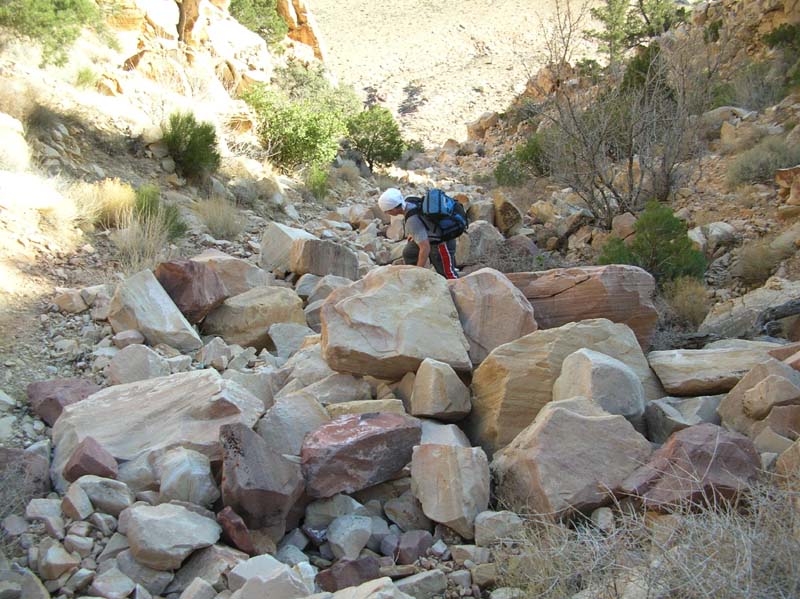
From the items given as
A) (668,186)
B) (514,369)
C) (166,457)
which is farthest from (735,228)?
(166,457)

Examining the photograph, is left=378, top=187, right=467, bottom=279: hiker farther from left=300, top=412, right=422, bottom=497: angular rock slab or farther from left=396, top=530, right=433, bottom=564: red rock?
left=396, top=530, right=433, bottom=564: red rock

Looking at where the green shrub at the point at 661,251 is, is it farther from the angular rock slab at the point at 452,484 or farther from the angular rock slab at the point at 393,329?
the angular rock slab at the point at 452,484

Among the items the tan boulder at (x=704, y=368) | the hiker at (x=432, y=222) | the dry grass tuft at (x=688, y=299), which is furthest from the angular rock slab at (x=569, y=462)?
the dry grass tuft at (x=688, y=299)

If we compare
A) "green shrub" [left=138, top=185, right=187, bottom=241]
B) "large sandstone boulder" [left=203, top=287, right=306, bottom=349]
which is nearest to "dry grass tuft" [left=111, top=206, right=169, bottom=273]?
"green shrub" [left=138, top=185, right=187, bottom=241]

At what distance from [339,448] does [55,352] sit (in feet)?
10.3

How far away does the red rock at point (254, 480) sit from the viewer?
3.32 m

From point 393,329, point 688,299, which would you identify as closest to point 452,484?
point 393,329

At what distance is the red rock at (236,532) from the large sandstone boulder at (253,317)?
3.14 m

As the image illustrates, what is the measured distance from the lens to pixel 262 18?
21.8m

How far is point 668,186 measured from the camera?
10.9 m

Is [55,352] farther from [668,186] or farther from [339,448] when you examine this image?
[668,186]

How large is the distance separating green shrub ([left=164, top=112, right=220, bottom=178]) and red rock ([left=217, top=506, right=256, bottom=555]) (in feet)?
28.1

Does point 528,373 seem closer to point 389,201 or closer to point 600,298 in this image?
point 600,298

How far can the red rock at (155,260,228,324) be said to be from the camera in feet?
20.5
